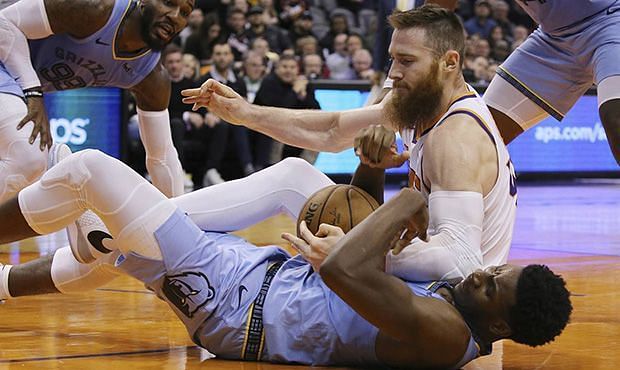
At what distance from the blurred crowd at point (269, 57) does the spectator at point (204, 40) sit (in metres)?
0.01

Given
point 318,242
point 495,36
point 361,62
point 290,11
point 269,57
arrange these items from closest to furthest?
1. point 318,242
2. point 269,57
3. point 361,62
4. point 290,11
5. point 495,36

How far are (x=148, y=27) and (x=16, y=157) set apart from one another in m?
1.08

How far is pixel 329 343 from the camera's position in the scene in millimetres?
3490

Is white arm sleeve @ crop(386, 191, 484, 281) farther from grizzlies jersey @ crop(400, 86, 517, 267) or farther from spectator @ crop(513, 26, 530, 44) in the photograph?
spectator @ crop(513, 26, 530, 44)

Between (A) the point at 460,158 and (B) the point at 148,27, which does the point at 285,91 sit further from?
(A) the point at 460,158

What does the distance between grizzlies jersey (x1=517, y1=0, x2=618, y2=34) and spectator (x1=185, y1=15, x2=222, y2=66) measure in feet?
23.9

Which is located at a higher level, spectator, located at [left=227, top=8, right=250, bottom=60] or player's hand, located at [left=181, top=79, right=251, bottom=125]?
player's hand, located at [left=181, top=79, right=251, bottom=125]

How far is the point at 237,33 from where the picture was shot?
41.9 ft

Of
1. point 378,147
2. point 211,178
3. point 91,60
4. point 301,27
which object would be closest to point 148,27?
point 91,60

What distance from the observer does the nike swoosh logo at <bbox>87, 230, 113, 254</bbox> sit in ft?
12.7

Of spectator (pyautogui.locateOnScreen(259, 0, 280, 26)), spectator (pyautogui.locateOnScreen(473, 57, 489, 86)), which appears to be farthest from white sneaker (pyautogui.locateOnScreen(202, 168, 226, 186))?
spectator (pyautogui.locateOnScreen(473, 57, 489, 86))

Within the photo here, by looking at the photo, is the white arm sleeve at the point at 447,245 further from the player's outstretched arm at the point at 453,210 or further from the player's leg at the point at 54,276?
the player's leg at the point at 54,276

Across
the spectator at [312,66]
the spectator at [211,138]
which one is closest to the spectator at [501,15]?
the spectator at [312,66]

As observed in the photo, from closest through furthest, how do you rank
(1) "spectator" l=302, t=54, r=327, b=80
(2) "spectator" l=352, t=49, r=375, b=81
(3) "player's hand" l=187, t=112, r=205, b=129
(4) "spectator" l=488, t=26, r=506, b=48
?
(3) "player's hand" l=187, t=112, r=205, b=129 → (1) "spectator" l=302, t=54, r=327, b=80 → (2) "spectator" l=352, t=49, r=375, b=81 → (4) "spectator" l=488, t=26, r=506, b=48
